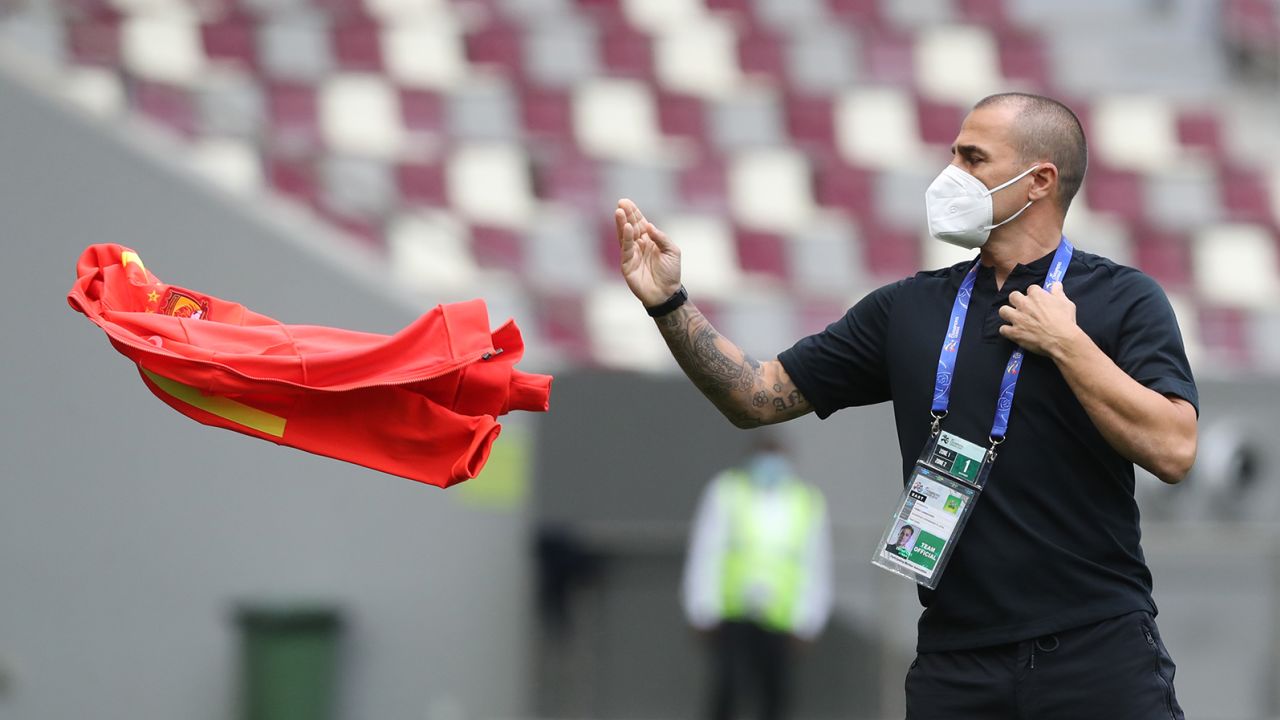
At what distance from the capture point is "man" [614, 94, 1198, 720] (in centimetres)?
293

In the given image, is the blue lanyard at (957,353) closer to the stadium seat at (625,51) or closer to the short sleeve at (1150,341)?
the short sleeve at (1150,341)

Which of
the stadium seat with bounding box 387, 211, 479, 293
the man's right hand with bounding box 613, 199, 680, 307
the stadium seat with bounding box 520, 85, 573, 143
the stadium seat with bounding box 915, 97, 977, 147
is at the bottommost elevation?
the man's right hand with bounding box 613, 199, 680, 307

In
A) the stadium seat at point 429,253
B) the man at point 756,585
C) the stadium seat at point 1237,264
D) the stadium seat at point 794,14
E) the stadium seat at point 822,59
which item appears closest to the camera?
the man at point 756,585

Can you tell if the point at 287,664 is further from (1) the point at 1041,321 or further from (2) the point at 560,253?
(1) the point at 1041,321

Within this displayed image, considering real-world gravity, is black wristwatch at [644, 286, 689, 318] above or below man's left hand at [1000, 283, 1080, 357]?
above

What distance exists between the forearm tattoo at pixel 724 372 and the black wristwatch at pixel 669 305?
1 cm

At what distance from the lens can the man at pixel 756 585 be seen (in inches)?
296

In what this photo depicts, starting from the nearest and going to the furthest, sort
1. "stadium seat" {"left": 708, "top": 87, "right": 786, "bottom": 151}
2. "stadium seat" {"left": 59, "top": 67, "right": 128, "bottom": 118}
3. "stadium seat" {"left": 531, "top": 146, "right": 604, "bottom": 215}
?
1. "stadium seat" {"left": 59, "top": 67, "right": 128, "bottom": 118}
2. "stadium seat" {"left": 531, "top": 146, "right": 604, "bottom": 215}
3. "stadium seat" {"left": 708, "top": 87, "right": 786, "bottom": 151}

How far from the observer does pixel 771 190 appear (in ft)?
31.8

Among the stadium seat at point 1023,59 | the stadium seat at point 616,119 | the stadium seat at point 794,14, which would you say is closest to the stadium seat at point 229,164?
the stadium seat at point 616,119

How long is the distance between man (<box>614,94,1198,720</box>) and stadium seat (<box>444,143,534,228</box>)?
5994 mm

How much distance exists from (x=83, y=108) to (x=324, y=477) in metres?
1.99

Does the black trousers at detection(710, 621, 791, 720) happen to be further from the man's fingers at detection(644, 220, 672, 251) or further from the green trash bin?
the man's fingers at detection(644, 220, 672, 251)

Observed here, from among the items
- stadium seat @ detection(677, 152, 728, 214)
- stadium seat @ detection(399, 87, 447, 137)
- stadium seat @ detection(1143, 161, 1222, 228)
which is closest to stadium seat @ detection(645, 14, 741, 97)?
stadium seat @ detection(677, 152, 728, 214)
